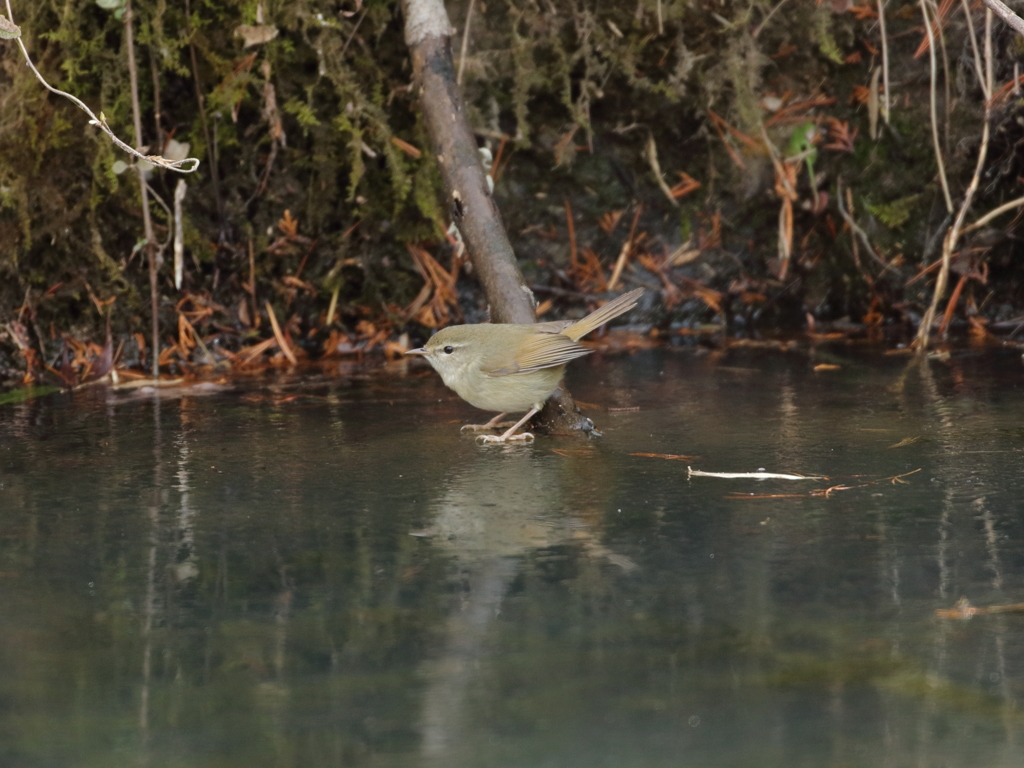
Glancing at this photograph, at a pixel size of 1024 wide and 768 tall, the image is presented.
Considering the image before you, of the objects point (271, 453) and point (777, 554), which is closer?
point (777, 554)

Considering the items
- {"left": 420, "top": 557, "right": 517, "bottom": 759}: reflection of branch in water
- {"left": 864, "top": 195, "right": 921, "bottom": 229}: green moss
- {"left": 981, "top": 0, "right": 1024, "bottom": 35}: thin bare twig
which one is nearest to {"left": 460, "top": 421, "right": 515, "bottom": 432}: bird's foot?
{"left": 420, "top": 557, "right": 517, "bottom": 759}: reflection of branch in water

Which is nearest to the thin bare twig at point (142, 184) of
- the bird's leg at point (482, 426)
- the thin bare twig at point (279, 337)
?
the thin bare twig at point (279, 337)

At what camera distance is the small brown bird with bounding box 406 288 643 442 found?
3.84 meters

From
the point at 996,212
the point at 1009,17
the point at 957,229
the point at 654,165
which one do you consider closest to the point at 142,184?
the point at 654,165

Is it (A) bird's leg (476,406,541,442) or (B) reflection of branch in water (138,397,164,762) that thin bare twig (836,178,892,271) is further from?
(B) reflection of branch in water (138,397,164,762)

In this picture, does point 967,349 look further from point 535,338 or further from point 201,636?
point 201,636

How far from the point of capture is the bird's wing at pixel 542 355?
3818mm

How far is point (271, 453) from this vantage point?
358 centimetres

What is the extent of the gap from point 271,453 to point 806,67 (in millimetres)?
3776

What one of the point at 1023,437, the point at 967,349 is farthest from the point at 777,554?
the point at 967,349

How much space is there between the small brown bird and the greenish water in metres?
0.16

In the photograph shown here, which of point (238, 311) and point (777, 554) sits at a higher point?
point (238, 311)

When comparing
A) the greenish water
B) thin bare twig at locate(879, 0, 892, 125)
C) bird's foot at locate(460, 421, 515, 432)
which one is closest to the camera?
the greenish water

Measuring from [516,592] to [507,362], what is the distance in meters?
1.64
